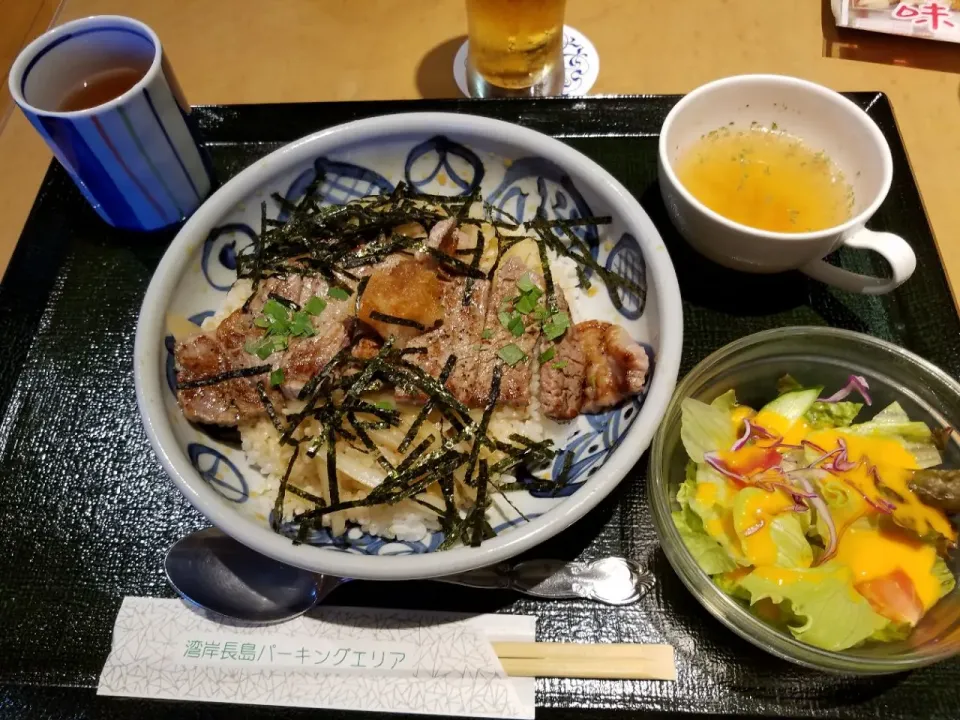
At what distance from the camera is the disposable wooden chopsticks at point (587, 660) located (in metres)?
1.54

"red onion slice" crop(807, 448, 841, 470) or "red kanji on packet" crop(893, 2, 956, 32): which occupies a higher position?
"red kanji on packet" crop(893, 2, 956, 32)

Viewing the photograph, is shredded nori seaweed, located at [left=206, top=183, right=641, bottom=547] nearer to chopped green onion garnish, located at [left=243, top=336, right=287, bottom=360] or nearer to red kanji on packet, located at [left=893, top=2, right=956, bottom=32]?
chopped green onion garnish, located at [left=243, top=336, right=287, bottom=360]

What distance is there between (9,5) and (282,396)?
2.83 metres

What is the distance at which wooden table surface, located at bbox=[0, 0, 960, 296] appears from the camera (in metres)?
2.72

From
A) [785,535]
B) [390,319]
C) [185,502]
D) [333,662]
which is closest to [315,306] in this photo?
[390,319]

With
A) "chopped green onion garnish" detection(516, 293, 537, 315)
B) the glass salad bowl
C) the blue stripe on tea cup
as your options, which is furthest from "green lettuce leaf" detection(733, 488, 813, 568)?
the blue stripe on tea cup

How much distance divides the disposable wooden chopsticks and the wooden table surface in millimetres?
2125

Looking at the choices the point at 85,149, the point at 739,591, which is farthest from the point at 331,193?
the point at 739,591

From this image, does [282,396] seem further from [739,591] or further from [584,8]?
[584,8]

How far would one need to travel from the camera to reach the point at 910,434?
1.71m

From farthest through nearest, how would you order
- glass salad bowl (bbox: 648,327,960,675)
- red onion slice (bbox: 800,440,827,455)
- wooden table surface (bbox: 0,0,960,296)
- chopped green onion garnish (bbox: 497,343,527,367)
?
wooden table surface (bbox: 0,0,960,296) → chopped green onion garnish (bbox: 497,343,527,367) → red onion slice (bbox: 800,440,827,455) → glass salad bowl (bbox: 648,327,960,675)

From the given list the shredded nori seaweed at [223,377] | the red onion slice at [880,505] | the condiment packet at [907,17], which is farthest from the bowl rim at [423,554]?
the condiment packet at [907,17]

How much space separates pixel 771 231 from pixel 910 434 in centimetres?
67

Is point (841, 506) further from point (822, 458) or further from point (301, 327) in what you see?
point (301, 327)
